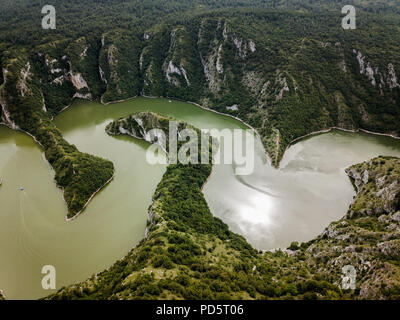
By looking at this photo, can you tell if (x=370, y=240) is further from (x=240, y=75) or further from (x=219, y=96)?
(x=240, y=75)

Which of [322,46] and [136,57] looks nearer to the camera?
[322,46]

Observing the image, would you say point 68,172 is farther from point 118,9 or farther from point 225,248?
point 118,9

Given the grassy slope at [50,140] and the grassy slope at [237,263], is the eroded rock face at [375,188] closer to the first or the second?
the grassy slope at [237,263]

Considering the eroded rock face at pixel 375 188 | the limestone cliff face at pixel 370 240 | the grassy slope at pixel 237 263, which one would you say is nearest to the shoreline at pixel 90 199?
the grassy slope at pixel 237 263

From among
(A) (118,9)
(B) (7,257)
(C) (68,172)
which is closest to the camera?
(B) (7,257)

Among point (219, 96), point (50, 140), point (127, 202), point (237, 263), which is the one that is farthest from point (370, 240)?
point (50, 140)

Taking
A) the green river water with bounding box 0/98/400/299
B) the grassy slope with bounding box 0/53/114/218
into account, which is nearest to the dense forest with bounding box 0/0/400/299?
the grassy slope with bounding box 0/53/114/218

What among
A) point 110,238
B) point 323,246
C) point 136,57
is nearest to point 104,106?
point 136,57

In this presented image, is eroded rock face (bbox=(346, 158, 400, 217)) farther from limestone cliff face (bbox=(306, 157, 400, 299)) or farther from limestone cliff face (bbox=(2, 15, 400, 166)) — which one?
limestone cliff face (bbox=(2, 15, 400, 166))
